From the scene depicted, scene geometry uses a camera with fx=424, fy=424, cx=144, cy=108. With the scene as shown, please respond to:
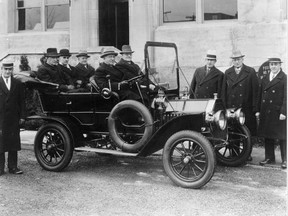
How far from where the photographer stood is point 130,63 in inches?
263

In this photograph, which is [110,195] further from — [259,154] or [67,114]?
[259,154]

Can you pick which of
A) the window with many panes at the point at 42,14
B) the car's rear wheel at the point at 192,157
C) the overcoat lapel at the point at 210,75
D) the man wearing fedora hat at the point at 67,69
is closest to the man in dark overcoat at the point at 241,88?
the overcoat lapel at the point at 210,75

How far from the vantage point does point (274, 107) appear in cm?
690

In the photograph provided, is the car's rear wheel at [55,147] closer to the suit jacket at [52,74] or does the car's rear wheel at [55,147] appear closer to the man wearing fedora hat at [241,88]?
the suit jacket at [52,74]

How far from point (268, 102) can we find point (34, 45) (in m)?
8.40

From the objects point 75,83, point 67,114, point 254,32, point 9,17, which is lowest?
point 67,114

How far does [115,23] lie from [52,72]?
6.55 metres

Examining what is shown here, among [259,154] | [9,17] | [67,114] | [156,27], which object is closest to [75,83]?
[67,114]

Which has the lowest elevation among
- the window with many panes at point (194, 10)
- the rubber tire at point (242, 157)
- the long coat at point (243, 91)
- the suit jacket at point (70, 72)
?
the rubber tire at point (242, 157)

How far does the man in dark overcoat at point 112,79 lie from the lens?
6.23m

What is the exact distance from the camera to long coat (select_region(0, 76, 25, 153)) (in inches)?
256

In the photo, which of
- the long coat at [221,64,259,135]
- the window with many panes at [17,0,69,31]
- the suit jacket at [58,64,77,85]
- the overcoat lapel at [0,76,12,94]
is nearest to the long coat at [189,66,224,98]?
the long coat at [221,64,259,135]

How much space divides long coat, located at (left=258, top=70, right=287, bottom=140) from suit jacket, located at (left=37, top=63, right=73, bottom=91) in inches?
128

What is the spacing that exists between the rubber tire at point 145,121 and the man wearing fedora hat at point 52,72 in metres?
1.11
